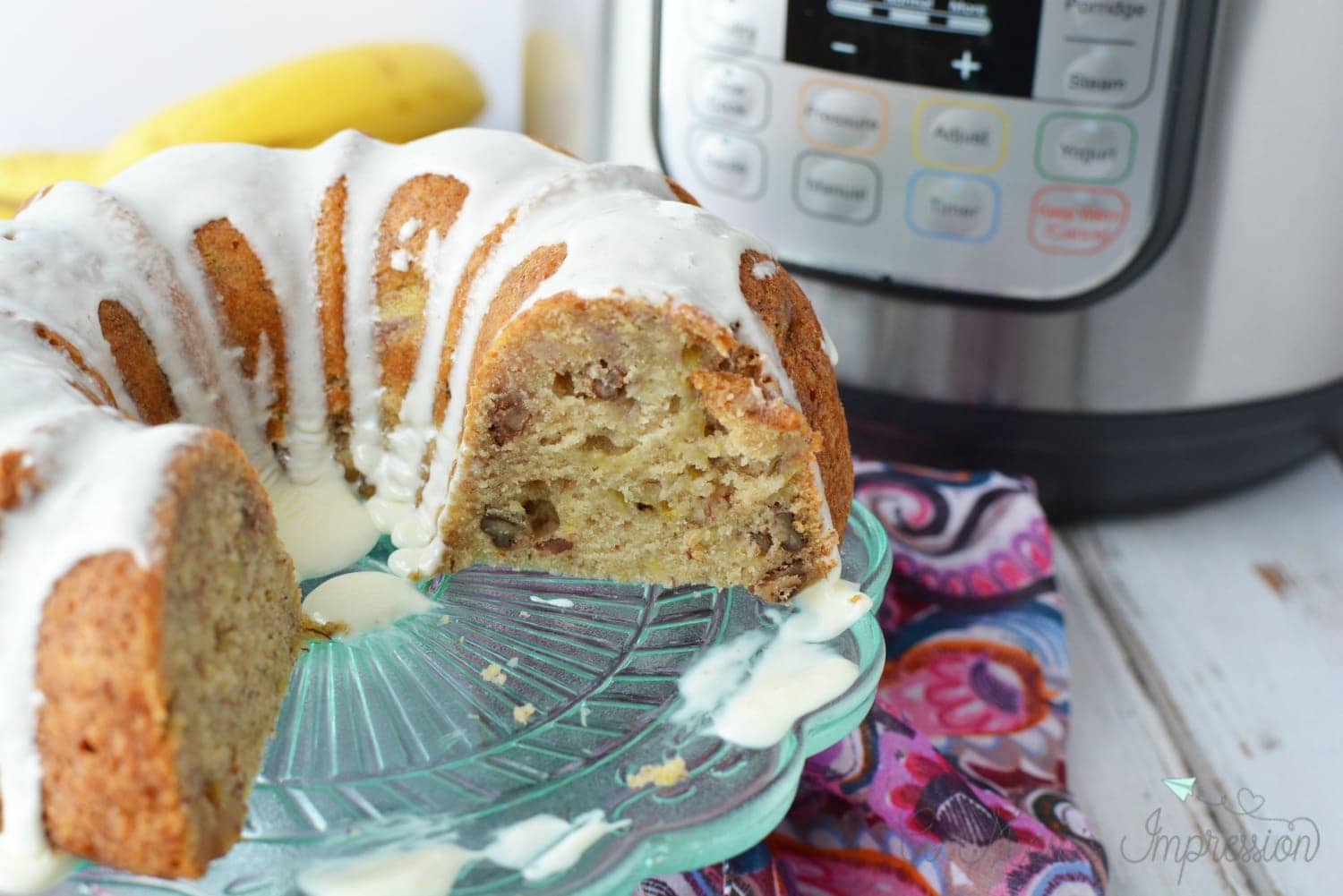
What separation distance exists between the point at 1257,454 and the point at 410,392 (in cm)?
84

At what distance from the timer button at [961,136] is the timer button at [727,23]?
16 centimetres

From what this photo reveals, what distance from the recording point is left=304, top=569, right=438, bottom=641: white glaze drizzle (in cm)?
96

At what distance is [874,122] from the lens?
3.88 feet

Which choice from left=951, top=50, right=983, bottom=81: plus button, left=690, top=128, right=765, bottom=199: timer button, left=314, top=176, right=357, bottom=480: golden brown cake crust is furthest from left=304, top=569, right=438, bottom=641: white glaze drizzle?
left=951, top=50, right=983, bottom=81: plus button

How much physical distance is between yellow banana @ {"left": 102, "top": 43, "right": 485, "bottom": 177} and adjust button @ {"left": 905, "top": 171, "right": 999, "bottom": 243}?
0.70m

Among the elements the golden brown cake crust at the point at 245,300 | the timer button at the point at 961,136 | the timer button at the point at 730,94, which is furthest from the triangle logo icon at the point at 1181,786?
the golden brown cake crust at the point at 245,300

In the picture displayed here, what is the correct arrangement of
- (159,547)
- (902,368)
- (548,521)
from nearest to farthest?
(159,547)
(548,521)
(902,368)

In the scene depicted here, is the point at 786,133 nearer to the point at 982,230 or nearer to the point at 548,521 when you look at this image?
the point at 982,230

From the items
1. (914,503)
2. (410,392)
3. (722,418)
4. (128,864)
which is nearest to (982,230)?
(914,503)

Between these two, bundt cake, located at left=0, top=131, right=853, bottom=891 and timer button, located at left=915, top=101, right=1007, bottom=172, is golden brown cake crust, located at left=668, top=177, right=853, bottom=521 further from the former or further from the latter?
timer button, located at left=915, top=101, right=1007, bottom=172

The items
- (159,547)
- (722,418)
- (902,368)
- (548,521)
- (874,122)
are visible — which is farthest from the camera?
(902,368)

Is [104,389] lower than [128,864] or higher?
higher

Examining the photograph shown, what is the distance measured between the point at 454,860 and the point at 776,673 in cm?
25

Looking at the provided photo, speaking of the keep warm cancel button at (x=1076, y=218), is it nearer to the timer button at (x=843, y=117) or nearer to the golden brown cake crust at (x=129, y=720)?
the timer button at (x=843, y=117)
